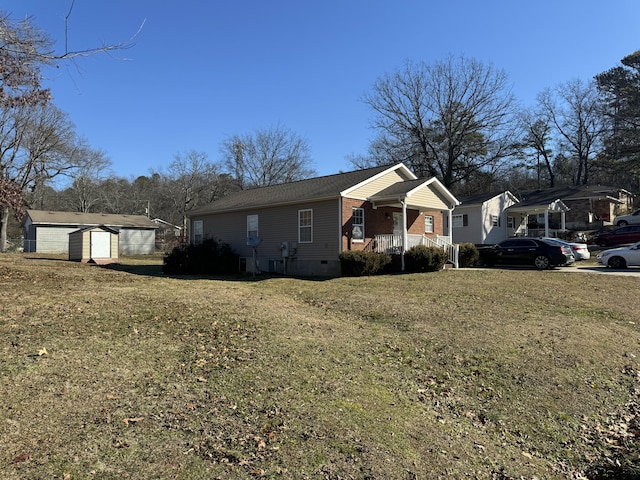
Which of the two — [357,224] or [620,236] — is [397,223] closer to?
[357,224]

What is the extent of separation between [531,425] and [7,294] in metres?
9.79

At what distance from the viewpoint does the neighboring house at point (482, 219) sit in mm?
31109

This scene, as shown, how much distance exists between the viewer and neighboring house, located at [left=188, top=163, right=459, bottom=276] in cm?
1803

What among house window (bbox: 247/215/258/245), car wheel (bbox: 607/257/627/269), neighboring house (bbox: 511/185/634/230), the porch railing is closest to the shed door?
house window (bbox: 247/215/258/245)

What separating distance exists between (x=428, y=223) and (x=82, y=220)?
3168cm

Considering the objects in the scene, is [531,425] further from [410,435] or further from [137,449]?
[137,449]

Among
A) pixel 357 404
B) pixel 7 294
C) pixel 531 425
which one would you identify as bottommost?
pixel 531 425

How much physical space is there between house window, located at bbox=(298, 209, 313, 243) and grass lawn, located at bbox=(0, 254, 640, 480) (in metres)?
9.39

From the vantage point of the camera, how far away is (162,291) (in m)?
11.2

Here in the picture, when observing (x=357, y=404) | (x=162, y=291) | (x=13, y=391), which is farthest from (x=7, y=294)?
(x=357, y=404)

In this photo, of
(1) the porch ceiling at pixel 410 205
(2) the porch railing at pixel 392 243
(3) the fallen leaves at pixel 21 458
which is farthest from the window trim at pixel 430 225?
(3) the fallen leaves at pixel 21 458

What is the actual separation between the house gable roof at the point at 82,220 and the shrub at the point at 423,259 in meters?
29.5

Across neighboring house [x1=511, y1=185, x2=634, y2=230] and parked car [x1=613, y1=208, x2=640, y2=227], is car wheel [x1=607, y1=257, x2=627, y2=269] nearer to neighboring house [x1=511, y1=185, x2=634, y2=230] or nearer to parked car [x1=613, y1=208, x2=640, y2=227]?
neighboring house [x1=511, y1=185, x2=634, y2=230]

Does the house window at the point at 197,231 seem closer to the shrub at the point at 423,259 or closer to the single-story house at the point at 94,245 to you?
the single-story house at the point at 94,245
